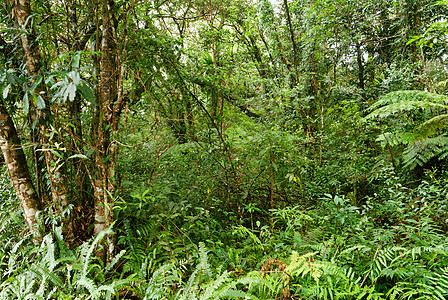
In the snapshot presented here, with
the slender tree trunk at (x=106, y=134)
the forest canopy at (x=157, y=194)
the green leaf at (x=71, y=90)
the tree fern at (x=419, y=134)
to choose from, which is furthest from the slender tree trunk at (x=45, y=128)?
the tree fern at (x=419, y=134)

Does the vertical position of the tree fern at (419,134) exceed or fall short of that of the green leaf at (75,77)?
it falls short

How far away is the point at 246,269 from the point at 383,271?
40.0 inches

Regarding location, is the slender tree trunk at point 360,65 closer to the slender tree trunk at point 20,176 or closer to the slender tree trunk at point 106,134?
the slender tree trunk at point 106,134

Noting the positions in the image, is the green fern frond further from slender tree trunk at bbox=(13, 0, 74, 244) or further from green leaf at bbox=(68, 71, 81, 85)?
slender tree trunk at bbox=(13, 0, 74, 244)

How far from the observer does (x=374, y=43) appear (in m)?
6.50

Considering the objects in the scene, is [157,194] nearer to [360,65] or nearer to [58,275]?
[58,275]

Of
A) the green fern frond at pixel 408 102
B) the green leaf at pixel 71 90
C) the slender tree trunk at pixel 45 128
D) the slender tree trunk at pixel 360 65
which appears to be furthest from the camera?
the slender tree trunk at pixel 360 65

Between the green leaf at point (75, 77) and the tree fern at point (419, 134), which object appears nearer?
the green leaf at point (75, 77)

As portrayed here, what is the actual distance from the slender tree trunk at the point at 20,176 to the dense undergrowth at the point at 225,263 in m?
0.19

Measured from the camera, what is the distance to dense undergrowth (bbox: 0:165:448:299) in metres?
1.59

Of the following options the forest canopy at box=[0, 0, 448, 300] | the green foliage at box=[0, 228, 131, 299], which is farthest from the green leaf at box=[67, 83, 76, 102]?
the green foliage at box=[0, 228, 131, 299]

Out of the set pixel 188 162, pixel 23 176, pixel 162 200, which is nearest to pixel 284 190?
pixel 188 162

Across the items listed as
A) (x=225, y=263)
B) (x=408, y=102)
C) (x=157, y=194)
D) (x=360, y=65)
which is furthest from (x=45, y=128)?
(x=360, y=65)

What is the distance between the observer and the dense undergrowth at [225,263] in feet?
5.23
